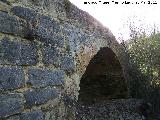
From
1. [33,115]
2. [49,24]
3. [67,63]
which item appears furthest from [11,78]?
[67,63]

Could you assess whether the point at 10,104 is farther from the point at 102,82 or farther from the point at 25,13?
the point at 102,82

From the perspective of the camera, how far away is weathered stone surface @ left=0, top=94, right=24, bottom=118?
2.41 meters

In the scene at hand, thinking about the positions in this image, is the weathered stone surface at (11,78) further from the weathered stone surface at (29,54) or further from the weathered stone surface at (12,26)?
the weathered stone surface at (12,26)

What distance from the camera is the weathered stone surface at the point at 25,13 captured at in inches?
106

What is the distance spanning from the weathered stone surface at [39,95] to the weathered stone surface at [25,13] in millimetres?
707

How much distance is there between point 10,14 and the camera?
2586mm

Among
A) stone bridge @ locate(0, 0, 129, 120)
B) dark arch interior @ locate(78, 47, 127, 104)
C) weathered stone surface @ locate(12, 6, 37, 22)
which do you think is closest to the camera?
stone bridge @ locate(0, 0, 129, 120)

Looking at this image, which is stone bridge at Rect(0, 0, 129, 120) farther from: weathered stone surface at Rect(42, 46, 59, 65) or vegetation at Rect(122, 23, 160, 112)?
vegetation at Rect(122, 23, 160, 112)

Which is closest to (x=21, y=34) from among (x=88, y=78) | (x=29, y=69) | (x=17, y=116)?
(x=29, y=69)

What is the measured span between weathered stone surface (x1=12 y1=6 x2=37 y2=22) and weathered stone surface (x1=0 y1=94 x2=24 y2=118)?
0.74m

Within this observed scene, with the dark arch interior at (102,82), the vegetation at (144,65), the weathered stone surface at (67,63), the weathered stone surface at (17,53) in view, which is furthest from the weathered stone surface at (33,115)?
the vegetation at (144,65)

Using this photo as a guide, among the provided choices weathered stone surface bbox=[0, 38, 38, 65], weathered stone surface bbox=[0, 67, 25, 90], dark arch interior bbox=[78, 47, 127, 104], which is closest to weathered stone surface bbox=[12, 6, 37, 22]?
weathered stone surface bbox=[0, 38, 38, 65]

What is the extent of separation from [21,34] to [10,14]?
8.8 inches

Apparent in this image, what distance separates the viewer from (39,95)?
2.98 metres
